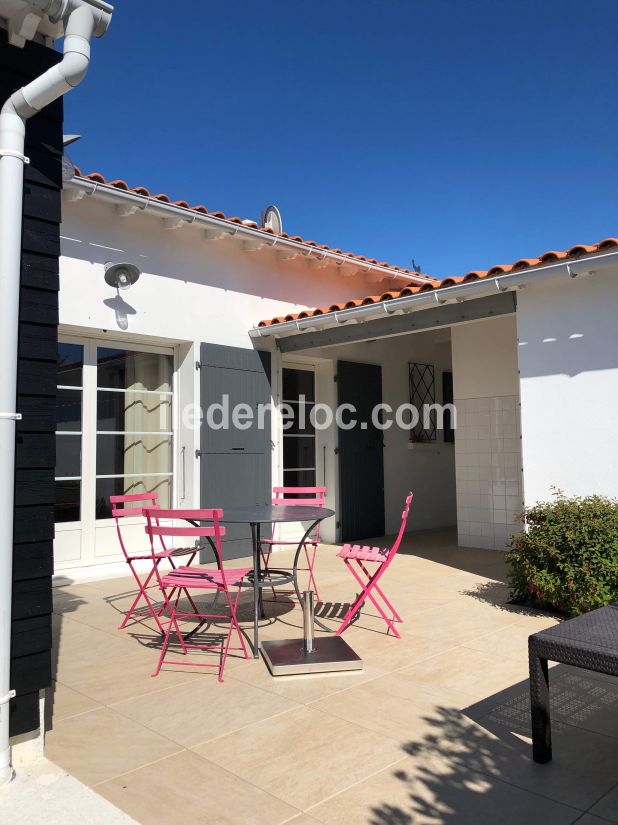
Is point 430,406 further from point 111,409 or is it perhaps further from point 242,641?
point 242,641

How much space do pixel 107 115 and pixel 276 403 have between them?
5236 mm

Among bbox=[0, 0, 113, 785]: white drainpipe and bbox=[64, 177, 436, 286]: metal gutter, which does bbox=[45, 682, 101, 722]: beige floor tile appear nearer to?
bbox=[0, 0, 113, 785]: white drainpipe

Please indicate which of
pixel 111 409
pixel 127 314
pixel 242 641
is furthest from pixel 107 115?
pixel 242 641

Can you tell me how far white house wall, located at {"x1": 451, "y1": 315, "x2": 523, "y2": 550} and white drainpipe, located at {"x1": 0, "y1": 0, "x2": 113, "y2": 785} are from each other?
5462 mm

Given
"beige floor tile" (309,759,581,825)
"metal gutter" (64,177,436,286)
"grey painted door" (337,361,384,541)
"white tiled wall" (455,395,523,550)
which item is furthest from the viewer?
"grey painted door" (337,361,384,541)

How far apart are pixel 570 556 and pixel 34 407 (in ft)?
11.1

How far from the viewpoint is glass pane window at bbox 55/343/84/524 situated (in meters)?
5.70

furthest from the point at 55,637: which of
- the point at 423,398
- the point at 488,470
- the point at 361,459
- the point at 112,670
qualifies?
the point at 423,398

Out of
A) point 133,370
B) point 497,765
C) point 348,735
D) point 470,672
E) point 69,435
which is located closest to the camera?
point 497,765

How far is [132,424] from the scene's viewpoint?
625cm

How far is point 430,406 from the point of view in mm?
9344

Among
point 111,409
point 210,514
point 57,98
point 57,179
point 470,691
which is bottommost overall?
point 470,691

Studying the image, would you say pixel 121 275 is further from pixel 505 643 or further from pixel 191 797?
pixel 191 797

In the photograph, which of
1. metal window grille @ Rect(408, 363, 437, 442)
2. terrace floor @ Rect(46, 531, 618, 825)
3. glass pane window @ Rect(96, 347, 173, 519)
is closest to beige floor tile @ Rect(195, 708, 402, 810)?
terrace floor @ Rect(46, 531, 618, 825)
